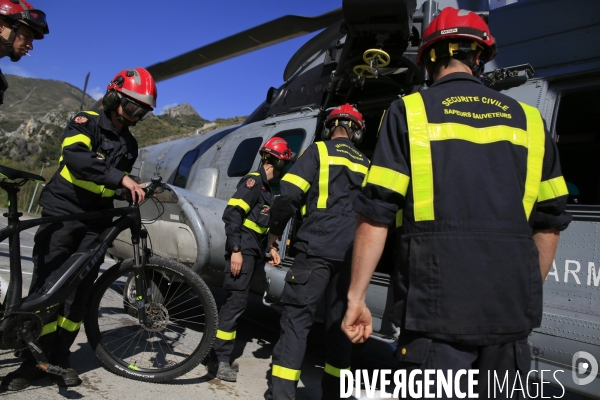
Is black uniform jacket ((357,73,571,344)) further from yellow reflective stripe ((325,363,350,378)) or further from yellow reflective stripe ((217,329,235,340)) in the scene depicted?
yellow reflective stripe ((217,329,235,340))

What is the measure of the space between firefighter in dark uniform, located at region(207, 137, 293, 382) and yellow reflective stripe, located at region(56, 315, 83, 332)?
3.33ft

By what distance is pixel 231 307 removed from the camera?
3633 millimetres

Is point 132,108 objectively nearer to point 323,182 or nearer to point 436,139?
point 323,182

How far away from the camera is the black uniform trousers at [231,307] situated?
11.5 feet

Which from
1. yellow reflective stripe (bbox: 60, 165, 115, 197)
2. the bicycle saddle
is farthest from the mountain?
yellow reflective stripe (bbox: 60, 165, 115, 197)

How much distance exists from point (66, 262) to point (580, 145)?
3.98m

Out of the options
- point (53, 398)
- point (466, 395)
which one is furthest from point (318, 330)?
point (466, 395)

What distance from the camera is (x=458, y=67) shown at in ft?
5.92

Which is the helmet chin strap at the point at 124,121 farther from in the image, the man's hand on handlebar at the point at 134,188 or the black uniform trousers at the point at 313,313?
the black uniform trousers at the point at 313,313

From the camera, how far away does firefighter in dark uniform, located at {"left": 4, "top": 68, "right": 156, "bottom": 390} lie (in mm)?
2893

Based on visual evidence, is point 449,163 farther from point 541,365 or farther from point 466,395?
point 541,365

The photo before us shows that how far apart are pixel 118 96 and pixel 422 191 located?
7.76 ft

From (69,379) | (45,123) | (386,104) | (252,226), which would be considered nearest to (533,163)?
(252,226)

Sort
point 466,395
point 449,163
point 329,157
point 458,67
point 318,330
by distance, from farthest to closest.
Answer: point 318,330 → point 329,157 → point 458,67 → point 449,163 → point 466,395
